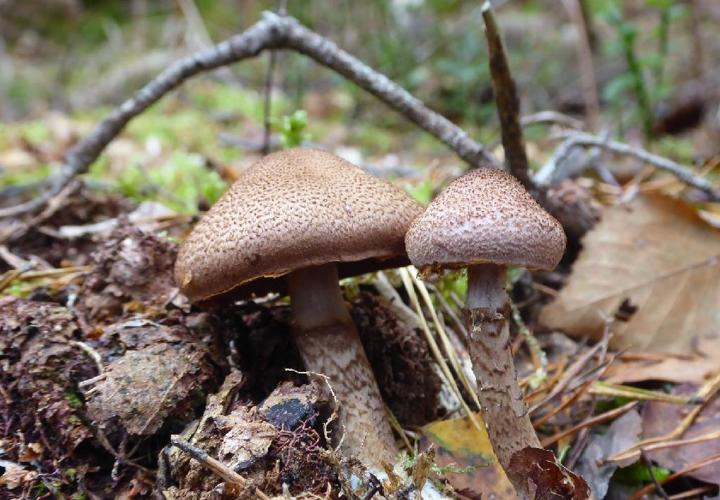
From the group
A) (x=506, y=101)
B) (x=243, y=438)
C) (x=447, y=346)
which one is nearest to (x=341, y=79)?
(x=506, y=101)

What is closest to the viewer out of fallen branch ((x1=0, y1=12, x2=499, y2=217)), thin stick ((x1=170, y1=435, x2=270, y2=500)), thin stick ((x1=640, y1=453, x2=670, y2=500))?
thin stick ((x1=170, y1=435, x2=270, y2=500))

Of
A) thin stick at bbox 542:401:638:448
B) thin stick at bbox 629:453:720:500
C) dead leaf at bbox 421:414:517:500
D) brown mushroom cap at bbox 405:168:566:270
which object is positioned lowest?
thin stick at bbox 629:453:720:500

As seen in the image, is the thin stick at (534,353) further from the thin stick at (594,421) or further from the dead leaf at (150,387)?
the dead leaf at (150,387)

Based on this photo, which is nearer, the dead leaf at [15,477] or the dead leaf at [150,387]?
the dead leaf at [15,477]

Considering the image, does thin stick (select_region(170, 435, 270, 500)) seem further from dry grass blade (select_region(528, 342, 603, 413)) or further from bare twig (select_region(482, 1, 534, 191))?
bare twig (select_region(482, 1, 534, 191))

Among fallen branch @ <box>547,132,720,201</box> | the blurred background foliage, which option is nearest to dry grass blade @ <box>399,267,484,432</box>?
fallen branch @ <box>547,132,720,201</box>

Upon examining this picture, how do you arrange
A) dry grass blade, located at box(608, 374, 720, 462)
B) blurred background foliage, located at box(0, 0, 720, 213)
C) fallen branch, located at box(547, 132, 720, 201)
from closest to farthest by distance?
dry grass blade, located at box(608, 374, 720, 462), fallen branch, located at box(547, 132, 720, 201), blurred background foliage, located at box(0, 0, 720, 213)

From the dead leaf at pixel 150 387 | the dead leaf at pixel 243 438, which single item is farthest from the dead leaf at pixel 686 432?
the dead leaf at pixel 150 387
